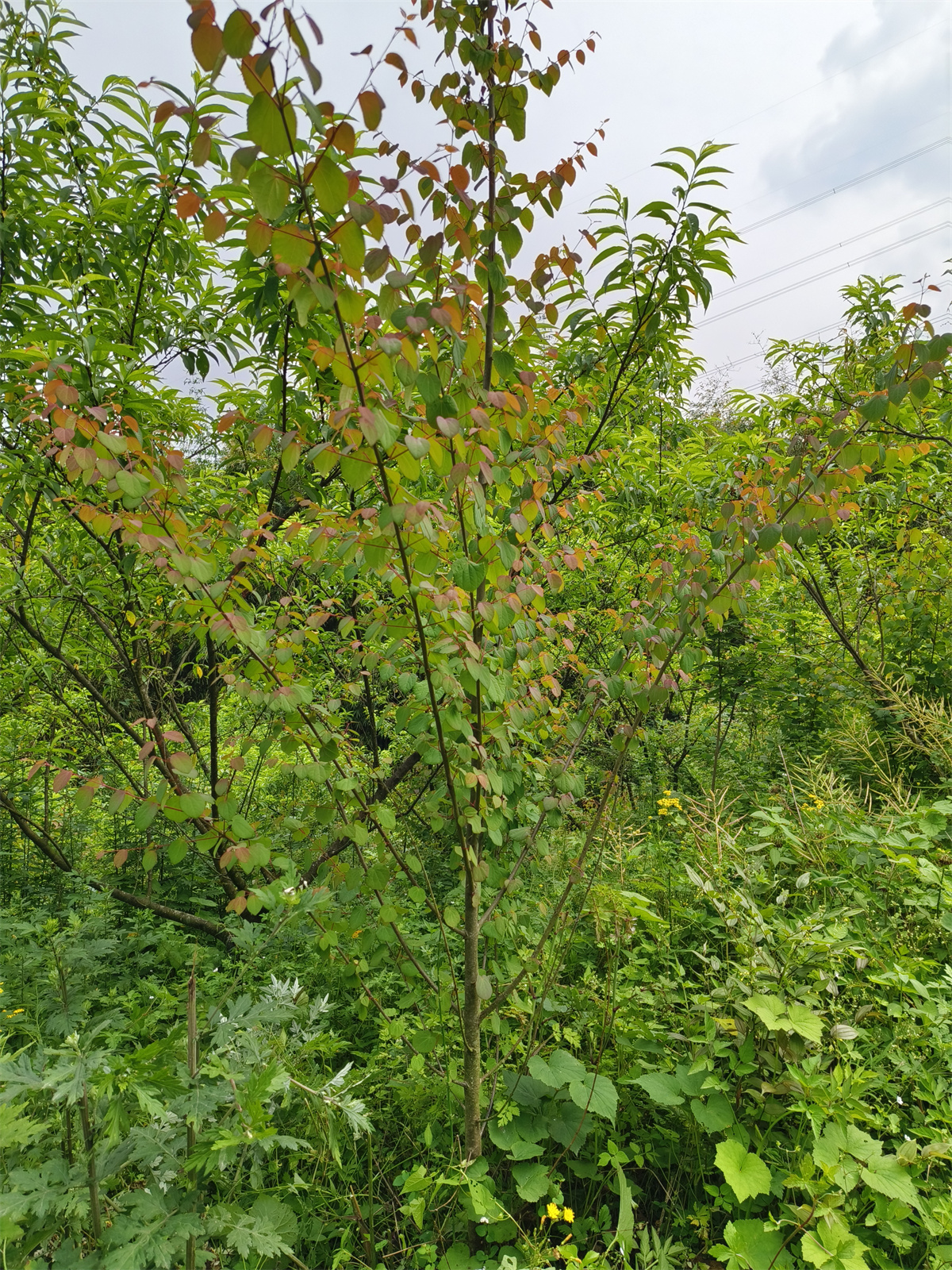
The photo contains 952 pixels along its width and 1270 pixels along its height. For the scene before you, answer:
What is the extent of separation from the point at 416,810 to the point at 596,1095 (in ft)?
2.85

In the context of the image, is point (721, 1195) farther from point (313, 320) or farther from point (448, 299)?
point (313, 320)

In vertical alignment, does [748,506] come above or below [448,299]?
below

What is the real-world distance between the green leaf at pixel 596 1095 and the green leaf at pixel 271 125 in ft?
6.59

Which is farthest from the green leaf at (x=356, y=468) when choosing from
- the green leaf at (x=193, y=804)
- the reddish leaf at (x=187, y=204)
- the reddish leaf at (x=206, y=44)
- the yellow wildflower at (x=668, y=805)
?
the yellow wildflower at (x=668, y=805)

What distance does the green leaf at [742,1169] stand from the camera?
58.0 inches

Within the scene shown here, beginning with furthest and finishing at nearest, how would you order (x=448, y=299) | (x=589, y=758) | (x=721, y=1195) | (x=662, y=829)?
1. (x=589, y=758)
2. (x=662, y=829)
3. (x=721, y=1195)
4. (x=448, y=299)

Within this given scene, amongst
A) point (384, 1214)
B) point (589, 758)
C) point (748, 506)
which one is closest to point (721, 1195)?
point (384, 1214)

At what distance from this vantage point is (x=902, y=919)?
223 cm

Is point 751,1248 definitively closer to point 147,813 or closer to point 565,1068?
point 565,1068

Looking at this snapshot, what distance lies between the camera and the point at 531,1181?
1666 millimetres

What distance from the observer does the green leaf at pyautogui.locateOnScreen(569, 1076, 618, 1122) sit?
5.47 ft

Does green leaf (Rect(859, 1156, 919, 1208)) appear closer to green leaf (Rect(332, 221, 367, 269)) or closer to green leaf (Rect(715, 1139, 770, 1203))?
green leaf (Rect(715, 1139, 770, 1203))

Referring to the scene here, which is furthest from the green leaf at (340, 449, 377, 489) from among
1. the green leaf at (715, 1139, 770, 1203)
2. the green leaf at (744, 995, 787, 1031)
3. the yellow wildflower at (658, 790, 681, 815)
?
the yellow wildflower at (658, 790, 681, 815)

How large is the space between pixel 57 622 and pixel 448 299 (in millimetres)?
2924
